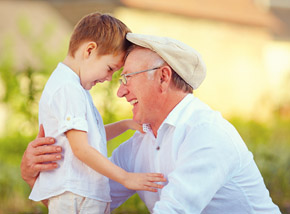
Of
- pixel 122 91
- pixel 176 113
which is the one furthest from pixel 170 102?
pixel 122 91

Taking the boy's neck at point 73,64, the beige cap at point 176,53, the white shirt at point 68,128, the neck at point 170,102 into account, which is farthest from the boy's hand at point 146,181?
the boy's neck at point 73,64

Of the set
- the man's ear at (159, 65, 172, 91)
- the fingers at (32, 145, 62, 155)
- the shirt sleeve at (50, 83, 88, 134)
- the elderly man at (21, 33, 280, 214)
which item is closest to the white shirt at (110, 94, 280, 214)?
the elderly man at (21, 33, 280, 214)

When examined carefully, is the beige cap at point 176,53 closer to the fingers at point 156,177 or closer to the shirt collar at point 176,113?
the shirt collar at point 176,113

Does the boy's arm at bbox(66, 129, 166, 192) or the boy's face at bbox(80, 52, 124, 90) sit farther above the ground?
the boy's face at bbox(80, 52, 124, 90)

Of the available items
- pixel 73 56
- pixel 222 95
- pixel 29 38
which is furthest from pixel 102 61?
pixel 222 95

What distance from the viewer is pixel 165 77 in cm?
290

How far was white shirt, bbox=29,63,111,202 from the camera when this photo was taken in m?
2.85

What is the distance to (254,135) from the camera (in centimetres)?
958

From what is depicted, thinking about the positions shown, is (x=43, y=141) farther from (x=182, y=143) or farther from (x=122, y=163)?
(x=182, y=143)

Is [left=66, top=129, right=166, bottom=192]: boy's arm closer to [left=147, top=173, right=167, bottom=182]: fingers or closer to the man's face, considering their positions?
[left=147, top=173, right=167, bottom=182]: fingers

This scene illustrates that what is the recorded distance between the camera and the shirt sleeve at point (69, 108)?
2814 millimetres

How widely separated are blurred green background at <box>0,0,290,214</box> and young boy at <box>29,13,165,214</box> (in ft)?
6.99

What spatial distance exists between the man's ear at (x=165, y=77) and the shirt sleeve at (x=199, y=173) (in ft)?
1.19

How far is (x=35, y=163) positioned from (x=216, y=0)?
1233cm
